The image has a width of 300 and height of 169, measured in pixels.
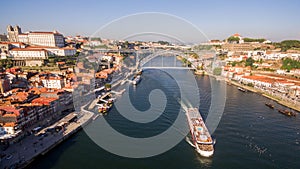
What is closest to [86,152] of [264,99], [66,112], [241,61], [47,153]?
[47,153]

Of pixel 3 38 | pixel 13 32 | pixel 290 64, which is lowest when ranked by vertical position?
pixel 290 64

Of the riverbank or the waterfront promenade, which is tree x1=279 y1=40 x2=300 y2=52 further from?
the waterfront promenade

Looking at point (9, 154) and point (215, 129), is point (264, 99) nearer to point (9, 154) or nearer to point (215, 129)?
point (215, 129)

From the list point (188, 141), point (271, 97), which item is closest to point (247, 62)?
point (271, 97)

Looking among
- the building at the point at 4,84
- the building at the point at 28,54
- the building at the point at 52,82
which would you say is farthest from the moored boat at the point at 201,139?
the building at the point at 28,54

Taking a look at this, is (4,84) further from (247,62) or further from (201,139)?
(247,62)

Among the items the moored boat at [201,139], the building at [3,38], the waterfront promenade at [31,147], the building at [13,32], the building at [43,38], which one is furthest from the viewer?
the building at [3,38]

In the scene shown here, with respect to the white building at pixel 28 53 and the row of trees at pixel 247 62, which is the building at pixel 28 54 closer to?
the white building at pixel 28 53
